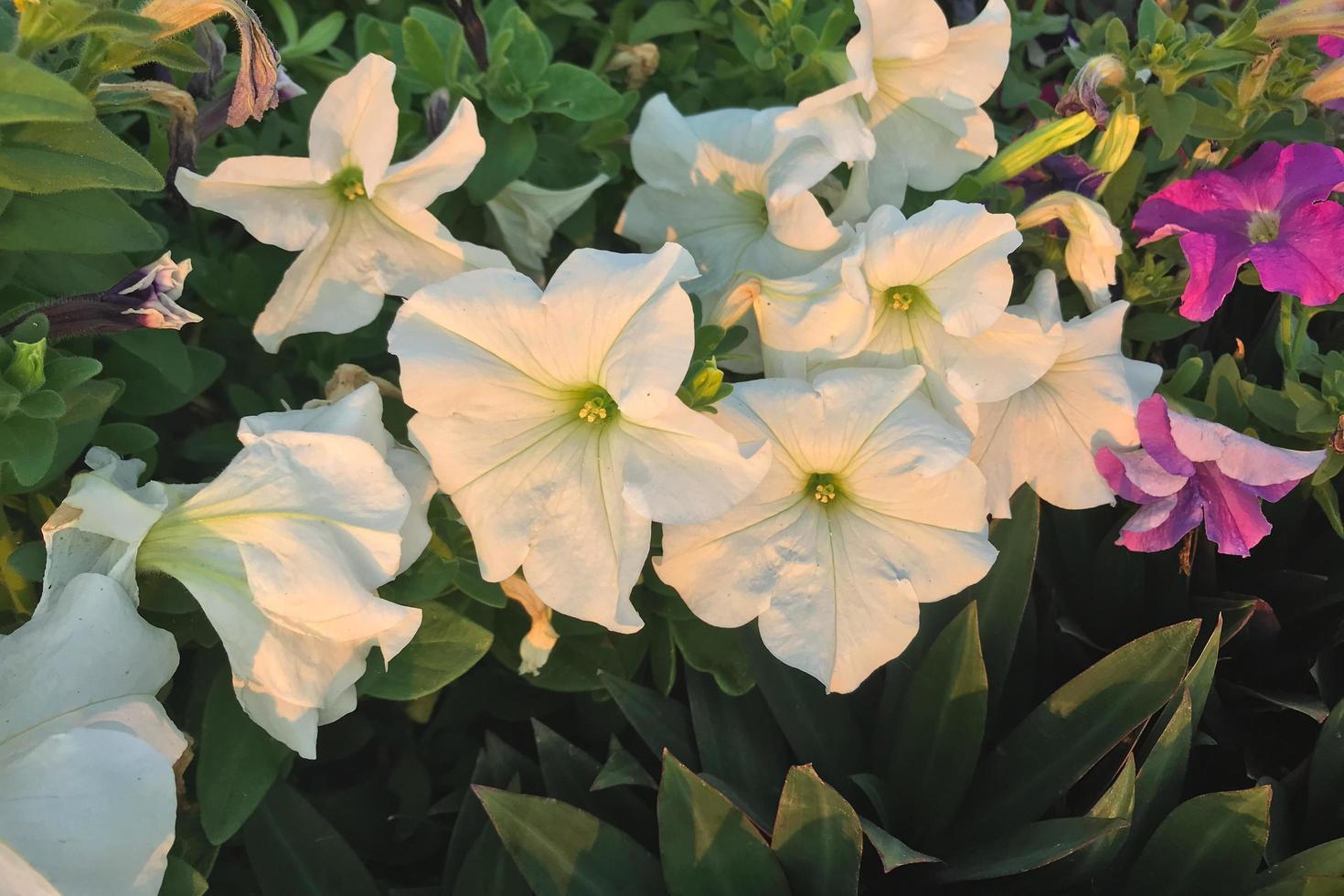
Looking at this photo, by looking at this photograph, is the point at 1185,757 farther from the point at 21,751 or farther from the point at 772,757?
the point at 21,751

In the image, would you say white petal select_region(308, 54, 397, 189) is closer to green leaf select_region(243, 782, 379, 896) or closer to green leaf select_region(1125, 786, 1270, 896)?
green leaf select_region(243, 782, 379, 896)

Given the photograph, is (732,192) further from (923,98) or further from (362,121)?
(362,121)

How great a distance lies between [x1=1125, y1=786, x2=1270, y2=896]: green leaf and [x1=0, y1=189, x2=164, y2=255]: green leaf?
1045 millimetres

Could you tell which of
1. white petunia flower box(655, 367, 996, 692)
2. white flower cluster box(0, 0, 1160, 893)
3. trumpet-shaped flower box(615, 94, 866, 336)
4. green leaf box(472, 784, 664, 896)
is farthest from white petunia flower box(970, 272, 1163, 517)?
green leaf box(472, 784, 664, 896)

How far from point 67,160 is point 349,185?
23 cm

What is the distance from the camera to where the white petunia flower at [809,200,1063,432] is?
Answer: 0.89 metres

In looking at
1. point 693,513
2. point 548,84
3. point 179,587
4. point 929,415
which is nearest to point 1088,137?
point 929,415

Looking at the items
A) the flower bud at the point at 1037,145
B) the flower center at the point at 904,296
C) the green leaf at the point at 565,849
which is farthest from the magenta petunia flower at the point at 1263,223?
the green leaf at the point at 565,849

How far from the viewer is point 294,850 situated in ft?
3.44

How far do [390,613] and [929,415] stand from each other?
484 millimetres

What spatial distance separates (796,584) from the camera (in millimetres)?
956

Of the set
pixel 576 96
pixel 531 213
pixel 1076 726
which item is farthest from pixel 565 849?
pixel 576 96

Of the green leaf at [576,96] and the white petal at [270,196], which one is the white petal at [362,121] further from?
the green leaf at [576,96]

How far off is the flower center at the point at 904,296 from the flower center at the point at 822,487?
0.17m
